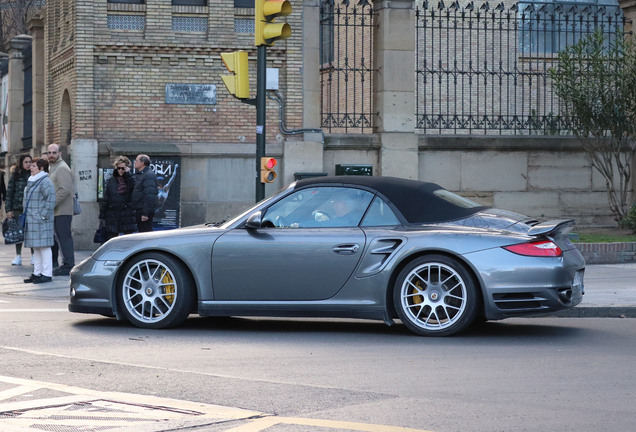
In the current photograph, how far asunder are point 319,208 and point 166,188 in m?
10.9

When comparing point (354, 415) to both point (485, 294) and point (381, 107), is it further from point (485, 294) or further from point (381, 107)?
point (381, 107)

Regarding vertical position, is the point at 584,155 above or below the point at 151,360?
above

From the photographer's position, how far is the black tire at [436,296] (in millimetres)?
9016

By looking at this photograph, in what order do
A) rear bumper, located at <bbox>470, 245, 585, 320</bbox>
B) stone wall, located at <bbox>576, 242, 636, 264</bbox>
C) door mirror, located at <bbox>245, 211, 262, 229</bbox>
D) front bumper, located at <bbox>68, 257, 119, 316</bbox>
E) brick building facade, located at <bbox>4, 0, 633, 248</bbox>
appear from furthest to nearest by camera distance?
brick building facade, located at <bbox>4, 0, 633, 248</bbox>
stone wall, located at <bbox>576, 242, 636, 264</bbox>
front bumper, located at <bbox>68, 257, 119, 316</bbox>
door mirror, located at <bbox>245, 211, 262, 229</bbox>
rear bumper, located at <bbox>470, 245, 585, 320</bbox>

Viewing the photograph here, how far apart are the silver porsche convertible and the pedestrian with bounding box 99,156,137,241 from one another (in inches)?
227

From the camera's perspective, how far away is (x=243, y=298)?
9.45m

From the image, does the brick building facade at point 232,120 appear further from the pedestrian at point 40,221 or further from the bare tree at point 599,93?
the pedestrian at point 40,221

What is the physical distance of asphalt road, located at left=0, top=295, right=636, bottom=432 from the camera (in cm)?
587

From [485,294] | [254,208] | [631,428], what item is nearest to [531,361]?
[485,294]

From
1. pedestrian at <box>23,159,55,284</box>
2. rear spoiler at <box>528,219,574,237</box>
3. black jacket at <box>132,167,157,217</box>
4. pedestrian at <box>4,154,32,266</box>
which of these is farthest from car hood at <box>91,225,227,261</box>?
pedestrian at <box>4,154,32,266</box>

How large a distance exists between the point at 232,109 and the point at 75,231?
365cm

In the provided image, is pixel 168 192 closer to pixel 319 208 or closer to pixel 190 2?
pixel 190 2

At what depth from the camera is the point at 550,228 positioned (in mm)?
9133

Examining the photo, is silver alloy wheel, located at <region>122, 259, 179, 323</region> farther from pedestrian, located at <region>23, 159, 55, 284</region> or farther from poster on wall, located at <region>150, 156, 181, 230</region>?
poster on wall, located at <region>150, 156, 181, 230</region>
